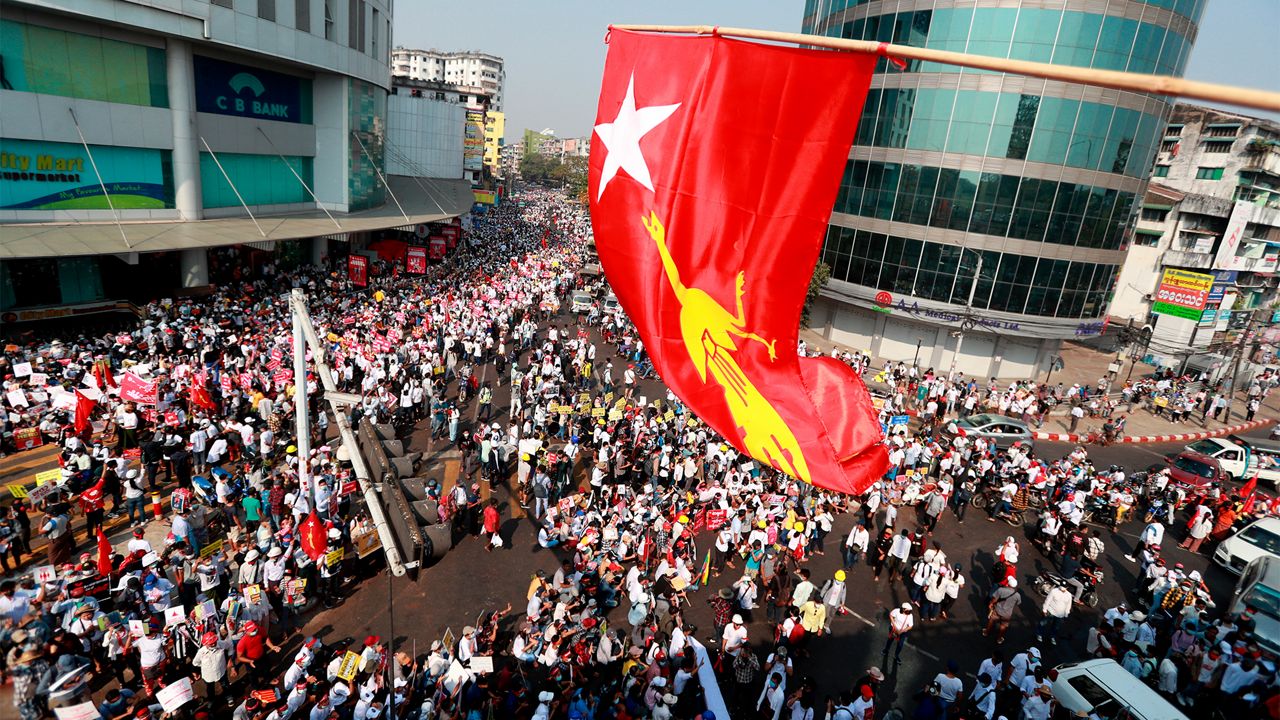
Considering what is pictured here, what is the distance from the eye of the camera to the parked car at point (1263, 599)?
13344mm

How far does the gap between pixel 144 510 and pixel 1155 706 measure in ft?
63.7

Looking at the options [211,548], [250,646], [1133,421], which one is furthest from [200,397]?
[1133,421]

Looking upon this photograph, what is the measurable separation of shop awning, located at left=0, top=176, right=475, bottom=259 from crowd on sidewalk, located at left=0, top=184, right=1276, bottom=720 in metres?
2.75

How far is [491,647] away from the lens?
37.3 ft

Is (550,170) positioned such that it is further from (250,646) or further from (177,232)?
(250,646)

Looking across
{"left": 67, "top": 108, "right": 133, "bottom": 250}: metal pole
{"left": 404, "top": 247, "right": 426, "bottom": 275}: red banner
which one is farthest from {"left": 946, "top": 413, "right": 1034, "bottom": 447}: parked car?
{"left": 67, "top": 108, "right": 133, "bottom": 250}: metal pole

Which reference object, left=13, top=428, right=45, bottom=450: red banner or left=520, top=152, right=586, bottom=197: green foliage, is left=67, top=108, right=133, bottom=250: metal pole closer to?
left=13, top=428, right=45, bottom=450: red banner

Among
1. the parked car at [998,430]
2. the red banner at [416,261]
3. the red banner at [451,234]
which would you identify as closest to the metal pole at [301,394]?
the parked car at [998,430]

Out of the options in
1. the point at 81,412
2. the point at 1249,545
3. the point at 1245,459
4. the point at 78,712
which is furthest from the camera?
the point at 1245,459

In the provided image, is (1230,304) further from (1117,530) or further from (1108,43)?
(1117,530)

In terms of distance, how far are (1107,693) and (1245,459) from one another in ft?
60.9

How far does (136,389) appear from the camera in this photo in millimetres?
15898

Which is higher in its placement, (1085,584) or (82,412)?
(82,412)

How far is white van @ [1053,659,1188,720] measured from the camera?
10242 mm
